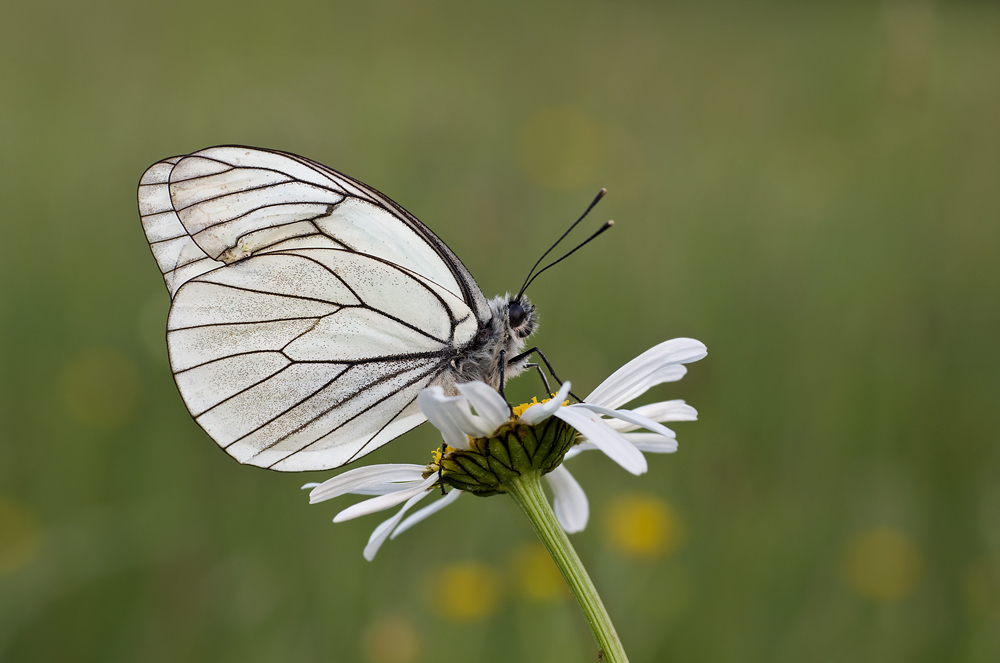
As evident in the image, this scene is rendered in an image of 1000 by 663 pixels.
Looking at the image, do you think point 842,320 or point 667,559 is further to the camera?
point 842,320

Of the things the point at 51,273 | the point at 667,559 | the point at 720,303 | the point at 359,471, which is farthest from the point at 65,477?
the point at 720,303

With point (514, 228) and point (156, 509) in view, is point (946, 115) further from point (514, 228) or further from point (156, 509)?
point (156, 509)

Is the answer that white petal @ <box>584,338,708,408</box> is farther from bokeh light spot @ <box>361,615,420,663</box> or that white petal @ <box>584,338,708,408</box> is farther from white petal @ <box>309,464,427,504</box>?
bokeh light spot @ <box>361,615,420,663</box>

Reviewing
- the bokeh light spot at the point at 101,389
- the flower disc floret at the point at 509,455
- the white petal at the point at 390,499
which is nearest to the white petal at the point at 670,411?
the flower disc floret at the point at 509,455

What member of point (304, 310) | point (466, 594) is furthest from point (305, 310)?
point (466, 594)

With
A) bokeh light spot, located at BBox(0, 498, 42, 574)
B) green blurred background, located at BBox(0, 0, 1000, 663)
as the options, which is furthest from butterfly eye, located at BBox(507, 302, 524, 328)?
bokeh light spot, located at BBox(0, 498, 42, 574)

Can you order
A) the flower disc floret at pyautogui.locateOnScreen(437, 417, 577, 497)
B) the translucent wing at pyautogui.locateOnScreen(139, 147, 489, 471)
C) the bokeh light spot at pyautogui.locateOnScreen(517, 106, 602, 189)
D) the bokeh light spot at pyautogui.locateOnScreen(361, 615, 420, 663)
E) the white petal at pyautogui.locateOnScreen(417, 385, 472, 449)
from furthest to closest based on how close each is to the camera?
the bokeh light spot at pyautogui.locateOnScreen(517, 106, 602, 189) → the bokeh light spot at pyautogui.locateOnScreen(361, 615, 420, 663) → the translucent wing at pyautogui.locateOnScreen(139, 147, 489, 471) → the flower disc floret at pyautogui.locateOnScreen(437, 417, 577, 497) → the white petal at pyautogui.locateOnScreen(417, 385, 472, 449)
